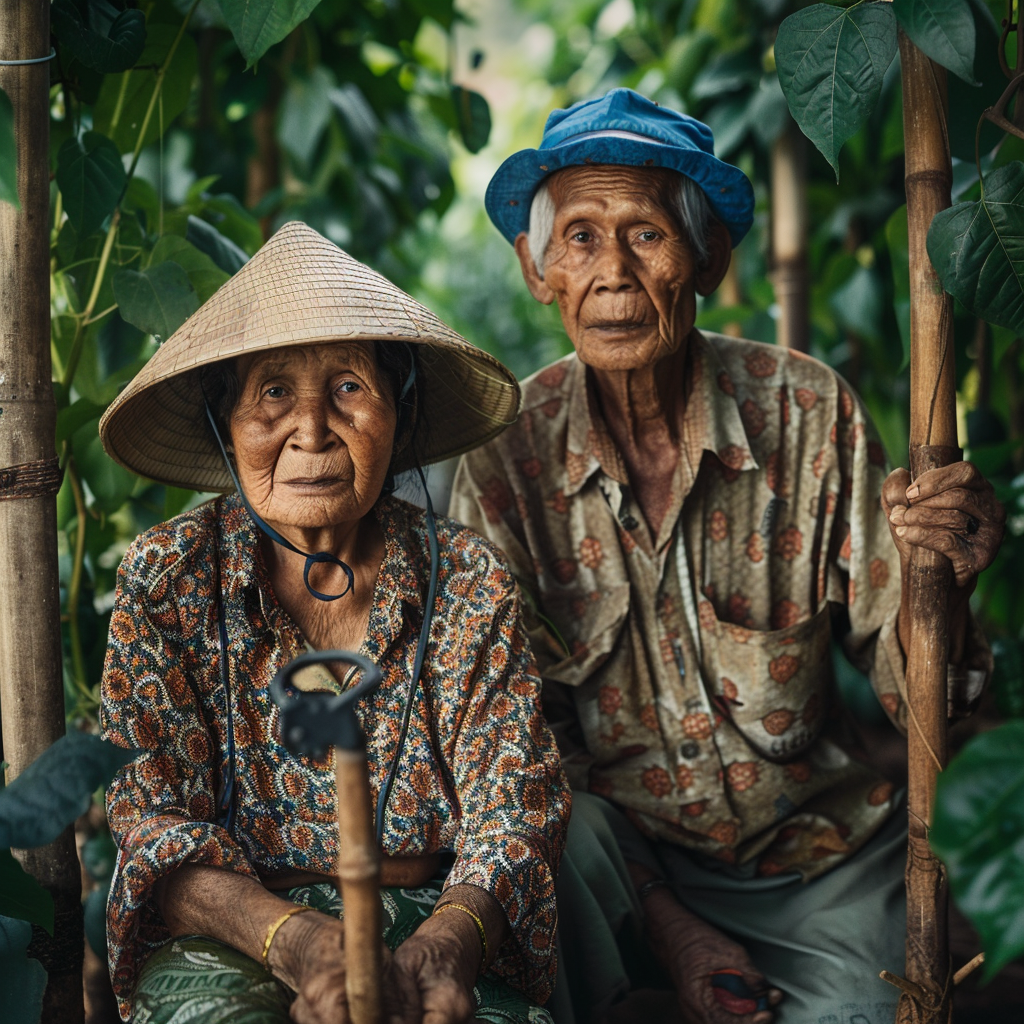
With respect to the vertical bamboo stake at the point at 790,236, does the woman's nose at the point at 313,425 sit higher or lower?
lower

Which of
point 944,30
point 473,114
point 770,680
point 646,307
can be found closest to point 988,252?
point 944,30

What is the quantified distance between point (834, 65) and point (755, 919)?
1.31 metres

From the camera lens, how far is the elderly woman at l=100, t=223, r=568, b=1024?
4.45 ft

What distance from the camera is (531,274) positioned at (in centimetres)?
200

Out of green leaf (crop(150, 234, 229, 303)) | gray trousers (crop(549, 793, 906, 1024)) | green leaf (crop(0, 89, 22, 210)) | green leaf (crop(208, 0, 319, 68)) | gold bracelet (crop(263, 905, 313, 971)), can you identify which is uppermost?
green leaf (crop(208, 0, 319, 68))

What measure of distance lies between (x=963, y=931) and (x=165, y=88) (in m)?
2.18

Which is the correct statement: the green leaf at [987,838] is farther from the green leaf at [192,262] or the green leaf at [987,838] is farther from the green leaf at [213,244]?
the green leaf at [213,244]

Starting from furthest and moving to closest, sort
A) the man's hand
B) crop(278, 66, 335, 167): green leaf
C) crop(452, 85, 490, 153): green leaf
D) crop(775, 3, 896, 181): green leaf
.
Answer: crop(278, 66, 335, 167): green leaf, crop(452, 85, 490, 153): green leaf, the man's hand, crop(775, 3, 896, 181): green leaf

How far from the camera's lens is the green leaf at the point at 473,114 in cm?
266

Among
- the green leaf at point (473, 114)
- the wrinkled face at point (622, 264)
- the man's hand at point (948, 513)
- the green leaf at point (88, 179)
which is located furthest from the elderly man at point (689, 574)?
the green leaf at point (473, 114)

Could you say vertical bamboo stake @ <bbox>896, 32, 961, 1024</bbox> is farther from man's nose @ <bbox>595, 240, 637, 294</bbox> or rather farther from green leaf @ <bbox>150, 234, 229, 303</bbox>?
green leaf @ <bbox>150, 234, 229, 303</bbox>

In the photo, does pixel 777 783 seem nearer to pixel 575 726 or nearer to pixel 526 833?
pixel 575 726

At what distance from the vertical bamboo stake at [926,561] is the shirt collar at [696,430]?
18.0 inches

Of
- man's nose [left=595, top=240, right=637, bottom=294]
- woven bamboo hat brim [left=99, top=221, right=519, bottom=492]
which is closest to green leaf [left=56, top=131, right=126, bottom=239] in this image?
woven bamboo hat brim [left=99, top=221, right=519, bottom=492]
